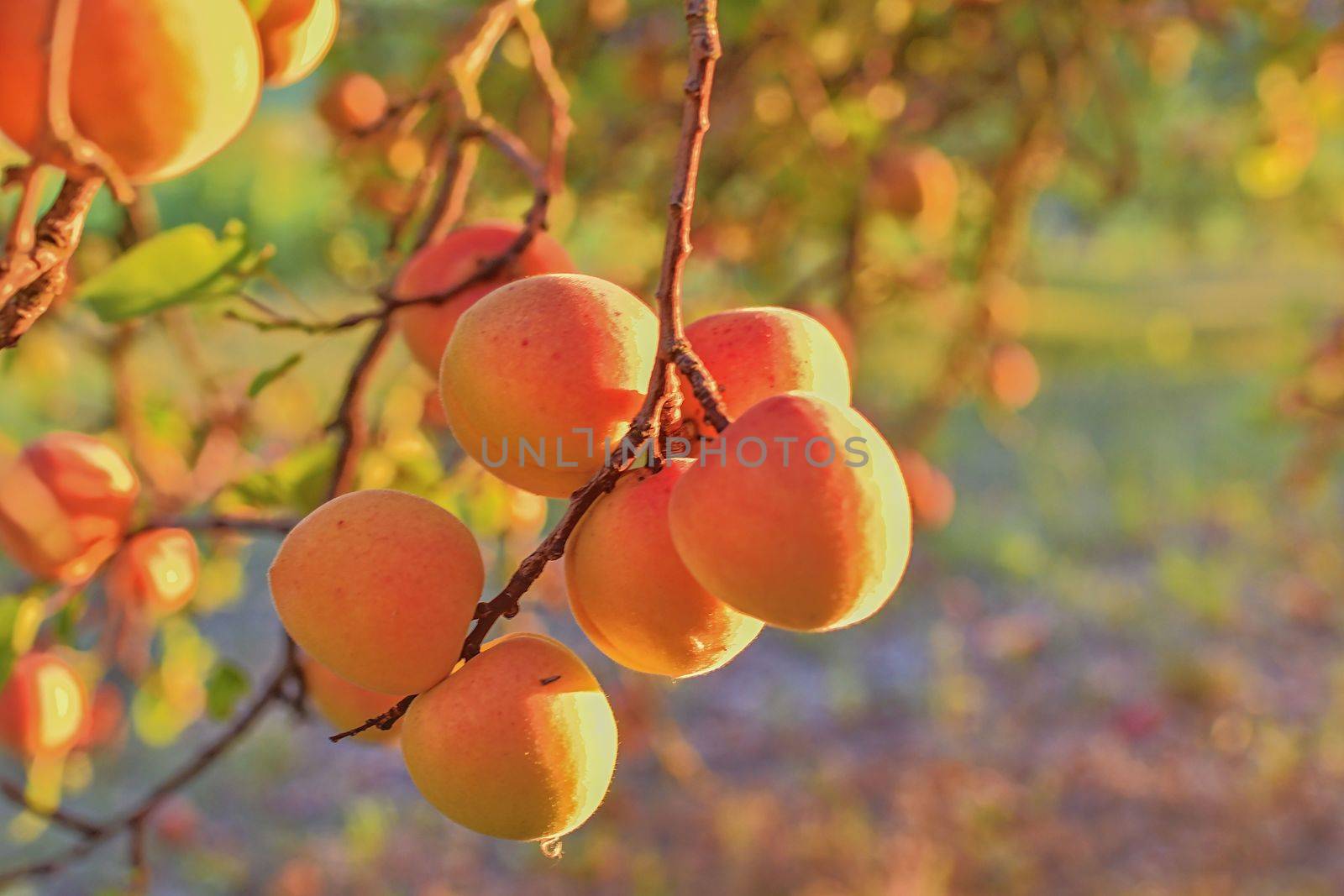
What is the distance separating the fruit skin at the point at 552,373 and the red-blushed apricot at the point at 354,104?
879mm

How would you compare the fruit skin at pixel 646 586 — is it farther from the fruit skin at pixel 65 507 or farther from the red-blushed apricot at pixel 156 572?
the red-blushed apricot at pixel 156 572

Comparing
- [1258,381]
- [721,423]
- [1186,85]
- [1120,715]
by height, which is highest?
[721,423]

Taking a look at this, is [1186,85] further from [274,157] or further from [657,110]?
[274,157]

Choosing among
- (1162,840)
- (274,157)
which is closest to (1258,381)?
(1162,840)

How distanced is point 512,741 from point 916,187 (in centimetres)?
137

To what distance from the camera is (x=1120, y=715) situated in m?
3.14

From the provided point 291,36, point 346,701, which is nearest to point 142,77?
point 291,36

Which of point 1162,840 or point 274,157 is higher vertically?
point 1162,840

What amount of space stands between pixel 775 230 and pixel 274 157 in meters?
7.91

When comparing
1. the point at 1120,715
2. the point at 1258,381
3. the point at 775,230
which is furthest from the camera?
the point at 1258,381

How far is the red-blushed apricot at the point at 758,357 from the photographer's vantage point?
505 mm

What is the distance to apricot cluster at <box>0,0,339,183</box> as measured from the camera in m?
0.41

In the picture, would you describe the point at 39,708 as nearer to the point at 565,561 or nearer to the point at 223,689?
the point at 223,689

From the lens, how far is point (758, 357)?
506 millimetres
